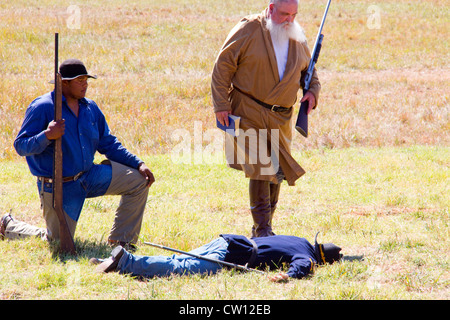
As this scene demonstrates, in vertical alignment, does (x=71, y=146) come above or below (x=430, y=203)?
above

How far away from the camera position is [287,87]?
5625 mm

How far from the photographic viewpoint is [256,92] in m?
5.61

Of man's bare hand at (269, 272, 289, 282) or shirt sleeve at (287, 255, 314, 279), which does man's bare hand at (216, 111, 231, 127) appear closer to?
shirt sleeve at (287, 255, 314, 279)

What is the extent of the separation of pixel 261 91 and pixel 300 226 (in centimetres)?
159

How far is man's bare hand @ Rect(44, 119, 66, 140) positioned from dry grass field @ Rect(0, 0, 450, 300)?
3.36 ft

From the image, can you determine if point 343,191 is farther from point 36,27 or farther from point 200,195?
point 36,27

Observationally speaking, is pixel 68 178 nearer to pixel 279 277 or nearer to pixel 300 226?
pixel 279 277

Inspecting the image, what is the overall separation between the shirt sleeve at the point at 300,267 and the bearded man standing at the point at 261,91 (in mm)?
957

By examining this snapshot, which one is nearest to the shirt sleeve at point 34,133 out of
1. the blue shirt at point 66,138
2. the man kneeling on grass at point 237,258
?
the blue shirt at point 66,138

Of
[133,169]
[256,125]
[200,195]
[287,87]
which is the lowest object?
[200,195]
